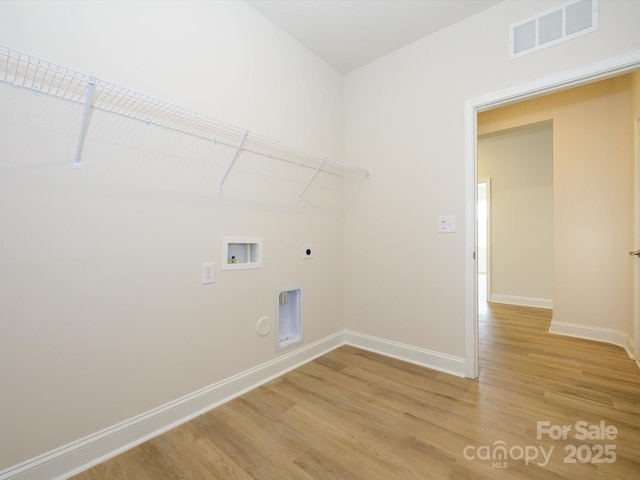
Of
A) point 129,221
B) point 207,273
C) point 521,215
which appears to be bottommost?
point 207,273

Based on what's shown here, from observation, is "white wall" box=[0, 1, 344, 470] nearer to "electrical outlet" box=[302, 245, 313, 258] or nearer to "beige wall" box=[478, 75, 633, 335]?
"electrical outlet" box=[302, 245, 313, 258]

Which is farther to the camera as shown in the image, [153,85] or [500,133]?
[500,133]

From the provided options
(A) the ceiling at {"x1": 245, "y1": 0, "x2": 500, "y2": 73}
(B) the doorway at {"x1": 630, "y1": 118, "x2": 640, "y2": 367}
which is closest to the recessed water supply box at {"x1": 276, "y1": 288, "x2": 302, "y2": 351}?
(A) the ceiling at {"x1": 245, "y1": 0, "x2": 500, "y2": 73}

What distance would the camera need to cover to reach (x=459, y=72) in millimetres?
2213

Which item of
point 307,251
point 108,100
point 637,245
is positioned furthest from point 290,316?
point 637,245

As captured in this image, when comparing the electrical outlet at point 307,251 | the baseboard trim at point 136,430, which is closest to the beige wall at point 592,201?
the electrical outlet at point 307,251

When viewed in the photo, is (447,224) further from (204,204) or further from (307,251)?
(204,204)

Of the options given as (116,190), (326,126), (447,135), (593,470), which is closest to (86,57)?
(116,190)

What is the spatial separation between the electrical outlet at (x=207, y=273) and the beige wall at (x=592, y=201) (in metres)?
3.64

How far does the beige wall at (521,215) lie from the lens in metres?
4.27

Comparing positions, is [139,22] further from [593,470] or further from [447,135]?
[593,470]

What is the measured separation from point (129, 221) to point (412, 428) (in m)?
1.90

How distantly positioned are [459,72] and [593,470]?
8.32 ft

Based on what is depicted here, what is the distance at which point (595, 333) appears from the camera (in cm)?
293
